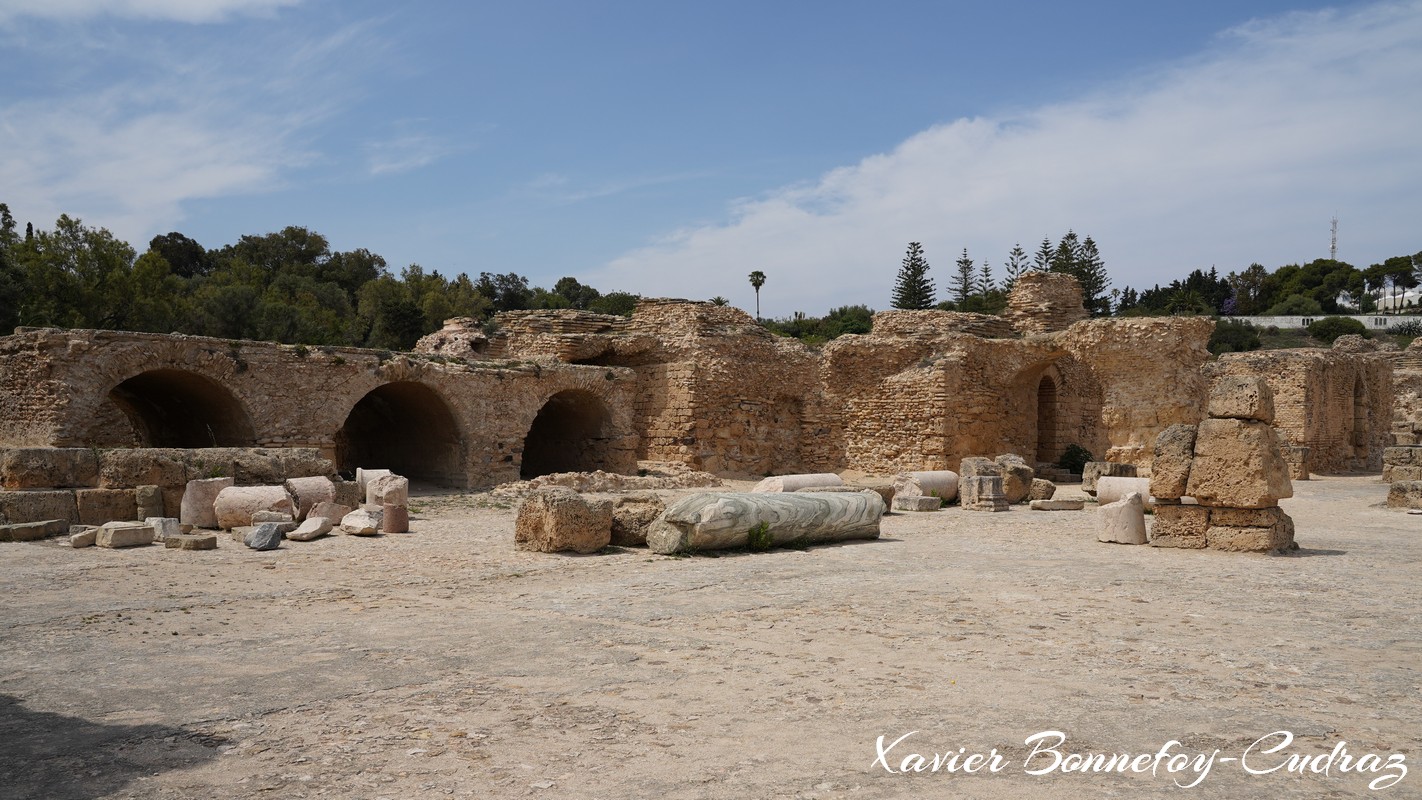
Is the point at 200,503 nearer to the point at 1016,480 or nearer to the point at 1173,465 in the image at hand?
the point at 1173,465

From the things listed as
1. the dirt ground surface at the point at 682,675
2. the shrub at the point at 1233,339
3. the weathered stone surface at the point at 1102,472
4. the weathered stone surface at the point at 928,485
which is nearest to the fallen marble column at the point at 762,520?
the dirt ground surface at the point at 682,675

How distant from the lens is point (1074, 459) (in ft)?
77.0

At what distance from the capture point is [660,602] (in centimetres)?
709

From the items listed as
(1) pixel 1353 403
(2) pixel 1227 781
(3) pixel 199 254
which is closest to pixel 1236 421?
(2) pixel 1227 781

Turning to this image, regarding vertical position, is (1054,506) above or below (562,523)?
below

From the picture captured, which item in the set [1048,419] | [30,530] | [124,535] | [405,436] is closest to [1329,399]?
[1048,419]

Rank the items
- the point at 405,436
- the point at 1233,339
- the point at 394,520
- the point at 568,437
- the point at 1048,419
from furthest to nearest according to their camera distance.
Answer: the point at 1233,339
the point at 1048,419
the point at 568,437
the point at 405,436
the point at 394,520

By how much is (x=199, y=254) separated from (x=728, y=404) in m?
46.6

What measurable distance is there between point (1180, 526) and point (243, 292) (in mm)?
35082

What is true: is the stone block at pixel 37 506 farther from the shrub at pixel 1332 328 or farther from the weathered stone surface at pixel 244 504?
the shrub at pixel 1332 328

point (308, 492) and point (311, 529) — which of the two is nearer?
point (311, 529)

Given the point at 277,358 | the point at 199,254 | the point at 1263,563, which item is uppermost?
the point at 199,254

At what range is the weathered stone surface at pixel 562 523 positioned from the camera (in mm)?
9492

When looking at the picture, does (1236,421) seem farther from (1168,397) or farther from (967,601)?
(1168,397)
